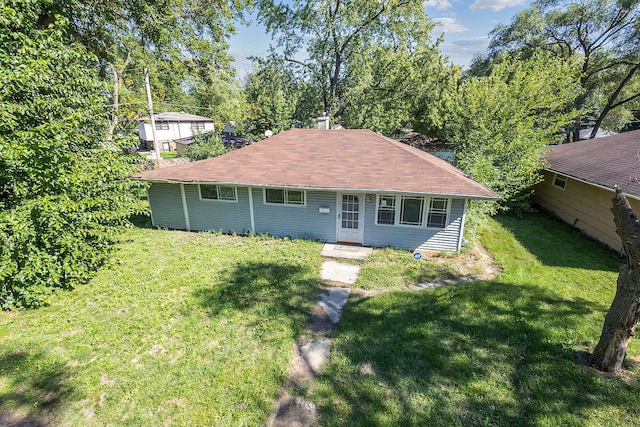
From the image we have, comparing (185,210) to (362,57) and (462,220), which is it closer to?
(462,220)

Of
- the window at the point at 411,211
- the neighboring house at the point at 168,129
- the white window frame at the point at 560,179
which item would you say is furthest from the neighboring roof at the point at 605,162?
the neighboring house at the point at 168,129

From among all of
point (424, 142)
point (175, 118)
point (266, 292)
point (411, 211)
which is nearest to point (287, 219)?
point (266, 292)

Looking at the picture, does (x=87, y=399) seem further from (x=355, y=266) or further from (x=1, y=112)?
(x=355, y=266)

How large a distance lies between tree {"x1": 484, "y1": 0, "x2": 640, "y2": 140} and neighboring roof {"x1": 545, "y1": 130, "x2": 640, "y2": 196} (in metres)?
8.31

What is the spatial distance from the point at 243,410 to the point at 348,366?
67.3 inches

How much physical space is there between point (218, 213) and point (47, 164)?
216 inches

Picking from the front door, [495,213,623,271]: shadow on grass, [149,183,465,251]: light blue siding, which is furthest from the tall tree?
[495,213,623,271]: shadow on grass

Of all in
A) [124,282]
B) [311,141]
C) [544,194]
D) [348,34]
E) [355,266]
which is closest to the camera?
[124,282]

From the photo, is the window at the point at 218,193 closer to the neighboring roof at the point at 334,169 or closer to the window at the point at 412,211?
the neighboring roof at the point at 334,169

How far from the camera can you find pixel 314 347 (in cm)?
533

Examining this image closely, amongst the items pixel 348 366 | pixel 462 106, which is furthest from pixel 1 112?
pixel 462 106

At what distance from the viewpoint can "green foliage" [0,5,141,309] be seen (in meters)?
5.51

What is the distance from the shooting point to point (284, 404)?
4.23 meters

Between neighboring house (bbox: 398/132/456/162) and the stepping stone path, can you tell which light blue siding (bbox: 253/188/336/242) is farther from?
neighboring house (bbox: 398/132/456/162)
